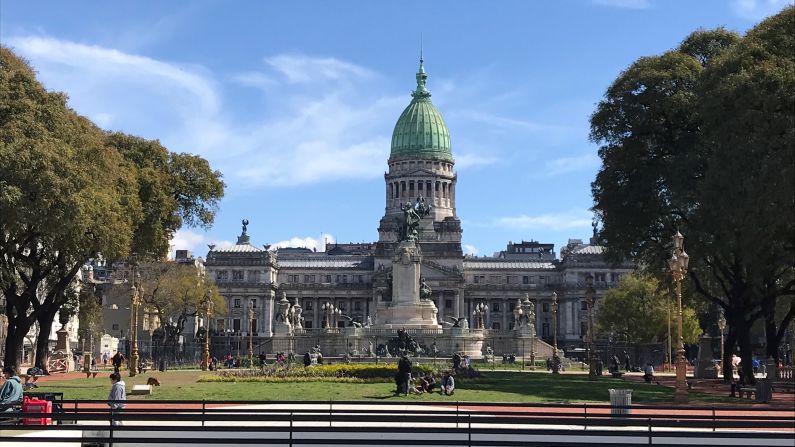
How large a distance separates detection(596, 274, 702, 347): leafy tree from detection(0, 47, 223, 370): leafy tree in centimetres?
5531

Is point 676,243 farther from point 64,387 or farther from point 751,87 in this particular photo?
point 64,387

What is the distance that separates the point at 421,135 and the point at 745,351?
475 ft

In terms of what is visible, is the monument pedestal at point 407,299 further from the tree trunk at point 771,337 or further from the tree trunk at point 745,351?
the tree trunk at point 745,351

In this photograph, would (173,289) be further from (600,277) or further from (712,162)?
(600,277)

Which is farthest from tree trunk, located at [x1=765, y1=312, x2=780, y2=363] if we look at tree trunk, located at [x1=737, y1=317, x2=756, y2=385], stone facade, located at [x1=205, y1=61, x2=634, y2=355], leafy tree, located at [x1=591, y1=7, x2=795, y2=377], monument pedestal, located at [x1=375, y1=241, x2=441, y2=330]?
stone facade, located at [x1=205, y1=61, x2=634, y2=355]

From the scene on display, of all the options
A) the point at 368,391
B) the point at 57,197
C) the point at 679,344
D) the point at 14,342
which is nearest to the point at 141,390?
the point at 368,391

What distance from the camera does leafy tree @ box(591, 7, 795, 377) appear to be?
40375 mm

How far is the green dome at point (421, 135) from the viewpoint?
192875mm

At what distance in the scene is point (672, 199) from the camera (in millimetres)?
51969

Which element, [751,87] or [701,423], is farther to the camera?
[751,87]

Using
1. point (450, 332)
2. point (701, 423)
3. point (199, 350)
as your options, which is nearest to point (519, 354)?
point (450, 332)

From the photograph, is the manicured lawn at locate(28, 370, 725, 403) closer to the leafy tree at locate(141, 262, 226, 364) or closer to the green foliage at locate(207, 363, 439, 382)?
the green foliage at locate(207, 363, 439, 382)

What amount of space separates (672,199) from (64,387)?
32072 mm

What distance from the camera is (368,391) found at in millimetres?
43062
